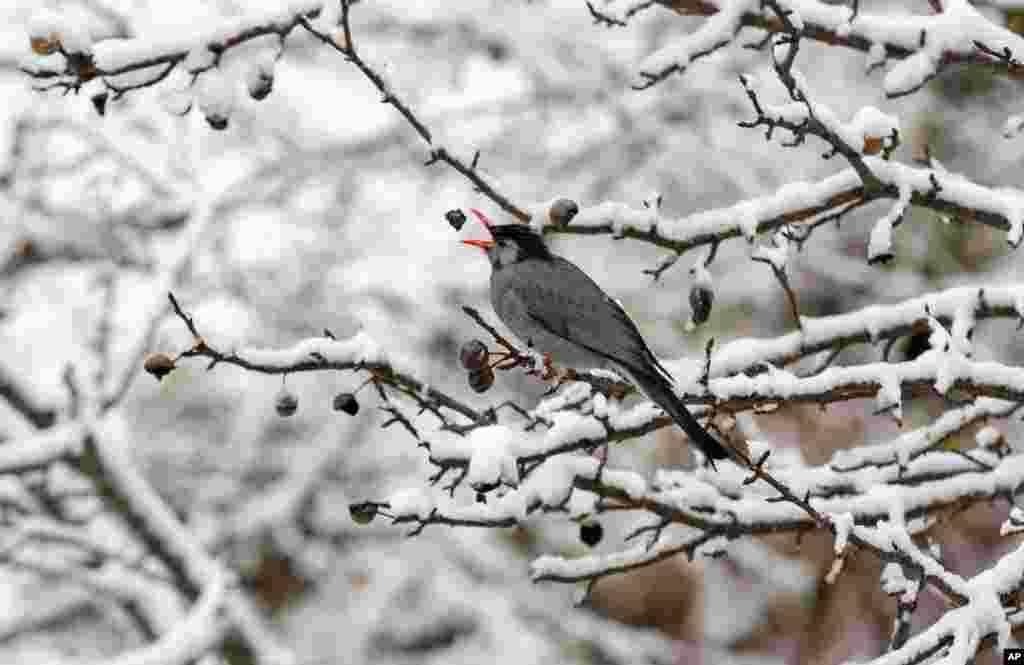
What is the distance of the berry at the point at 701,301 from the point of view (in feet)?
8.64

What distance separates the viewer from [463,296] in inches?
352

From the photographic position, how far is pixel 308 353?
236 cm

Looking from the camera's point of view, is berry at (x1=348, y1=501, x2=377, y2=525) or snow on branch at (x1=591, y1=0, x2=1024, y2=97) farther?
snow on branch at (x1=591, y1=0, x2=1024, y2=97)

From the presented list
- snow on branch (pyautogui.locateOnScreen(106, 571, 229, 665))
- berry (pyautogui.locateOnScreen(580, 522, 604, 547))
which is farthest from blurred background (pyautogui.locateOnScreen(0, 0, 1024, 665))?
berry (pyautogui.locateOnScreen(580, 522, 604, 547))

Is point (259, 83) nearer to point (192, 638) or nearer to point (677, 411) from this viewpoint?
point (677, 411)

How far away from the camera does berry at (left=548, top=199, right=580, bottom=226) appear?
2651 mm

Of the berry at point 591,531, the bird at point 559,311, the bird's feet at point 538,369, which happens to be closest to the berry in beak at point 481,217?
the bird at point 559,311

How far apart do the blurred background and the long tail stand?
4.68 m

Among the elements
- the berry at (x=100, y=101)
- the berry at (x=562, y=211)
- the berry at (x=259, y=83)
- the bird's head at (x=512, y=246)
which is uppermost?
the berry at (x=259, y=83)

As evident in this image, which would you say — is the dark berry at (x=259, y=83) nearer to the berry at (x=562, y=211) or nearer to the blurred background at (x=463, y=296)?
the berry at (x=562, y=211)

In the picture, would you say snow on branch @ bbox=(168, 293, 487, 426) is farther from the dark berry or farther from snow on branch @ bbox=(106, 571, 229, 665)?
snow on branch @ bbox=(106, 571, 229, 665)

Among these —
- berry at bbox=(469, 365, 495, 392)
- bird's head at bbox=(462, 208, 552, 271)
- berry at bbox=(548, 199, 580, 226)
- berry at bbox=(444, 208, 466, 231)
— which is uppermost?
berry at bbox=(444, 208, 466, 231)

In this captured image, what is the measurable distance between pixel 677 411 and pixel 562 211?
1.67ft

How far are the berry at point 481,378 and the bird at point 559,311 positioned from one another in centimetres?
43
